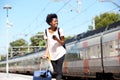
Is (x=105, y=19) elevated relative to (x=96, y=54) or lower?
elevated

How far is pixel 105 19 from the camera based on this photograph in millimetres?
82625

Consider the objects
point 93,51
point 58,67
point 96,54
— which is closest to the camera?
point 58,67

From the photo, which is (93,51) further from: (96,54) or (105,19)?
(105,19)

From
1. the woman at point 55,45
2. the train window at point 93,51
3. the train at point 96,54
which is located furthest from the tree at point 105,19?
the woman at point 55,45

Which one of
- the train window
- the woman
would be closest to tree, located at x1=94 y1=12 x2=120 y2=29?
the train window

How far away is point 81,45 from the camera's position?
79.7 ft

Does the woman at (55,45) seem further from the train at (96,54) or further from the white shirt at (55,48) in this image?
the train at (96,54)

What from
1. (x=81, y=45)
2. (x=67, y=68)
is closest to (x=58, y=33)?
(x=81, y=45)

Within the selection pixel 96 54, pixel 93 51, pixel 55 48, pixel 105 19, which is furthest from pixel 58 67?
pixel 105 19

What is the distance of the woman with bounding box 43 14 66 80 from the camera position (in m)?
7.80

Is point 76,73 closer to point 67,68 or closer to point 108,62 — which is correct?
point 67,68

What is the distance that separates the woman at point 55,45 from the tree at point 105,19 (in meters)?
Answer: 73.9

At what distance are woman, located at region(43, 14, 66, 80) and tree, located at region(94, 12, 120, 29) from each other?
73.9m

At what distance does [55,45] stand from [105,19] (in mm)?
75300
